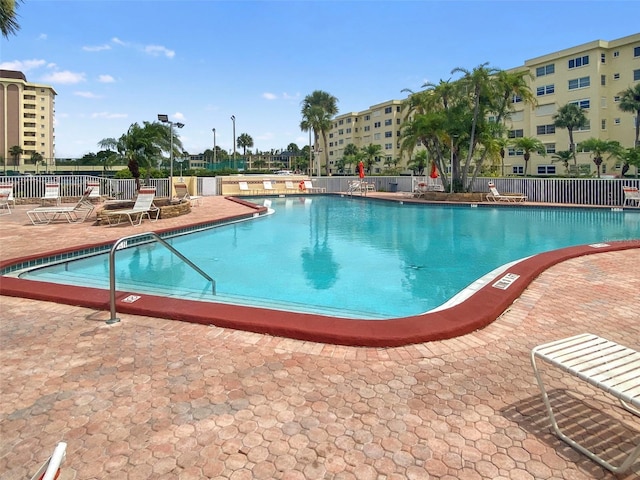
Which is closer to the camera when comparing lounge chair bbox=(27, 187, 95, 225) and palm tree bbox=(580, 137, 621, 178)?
lounge chair bbox=(27, 187, 95, 225)

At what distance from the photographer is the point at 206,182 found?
92.4 feet

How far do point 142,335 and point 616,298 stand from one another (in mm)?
5496

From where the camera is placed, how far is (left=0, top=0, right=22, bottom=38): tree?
1002 centimetres

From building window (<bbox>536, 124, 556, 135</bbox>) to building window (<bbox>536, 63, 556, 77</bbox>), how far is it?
583 cm

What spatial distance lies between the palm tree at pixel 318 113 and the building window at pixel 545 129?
80.5 ft

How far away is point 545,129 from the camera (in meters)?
46.5

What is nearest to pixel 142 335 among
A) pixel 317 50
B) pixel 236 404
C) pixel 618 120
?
pixel 236 404

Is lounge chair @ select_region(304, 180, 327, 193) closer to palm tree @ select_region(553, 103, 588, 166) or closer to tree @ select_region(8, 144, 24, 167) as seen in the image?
palm tree @ select_region(553, 103, 588, 166)

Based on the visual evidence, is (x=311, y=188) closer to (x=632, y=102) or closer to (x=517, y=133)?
(x=632, y=102)

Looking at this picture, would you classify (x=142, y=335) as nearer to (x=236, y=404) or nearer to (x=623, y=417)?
(x=236, y=404)

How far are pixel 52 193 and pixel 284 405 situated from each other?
18115 mm

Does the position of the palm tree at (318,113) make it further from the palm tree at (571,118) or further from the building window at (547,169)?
the palm tree at (571,118)

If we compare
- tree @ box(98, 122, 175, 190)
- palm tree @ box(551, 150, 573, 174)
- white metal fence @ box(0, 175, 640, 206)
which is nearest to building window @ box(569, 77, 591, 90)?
palm tree @ box(551, 150, 573, 174)

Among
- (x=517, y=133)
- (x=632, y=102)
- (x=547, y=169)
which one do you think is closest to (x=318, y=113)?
(x=517, y=133)
